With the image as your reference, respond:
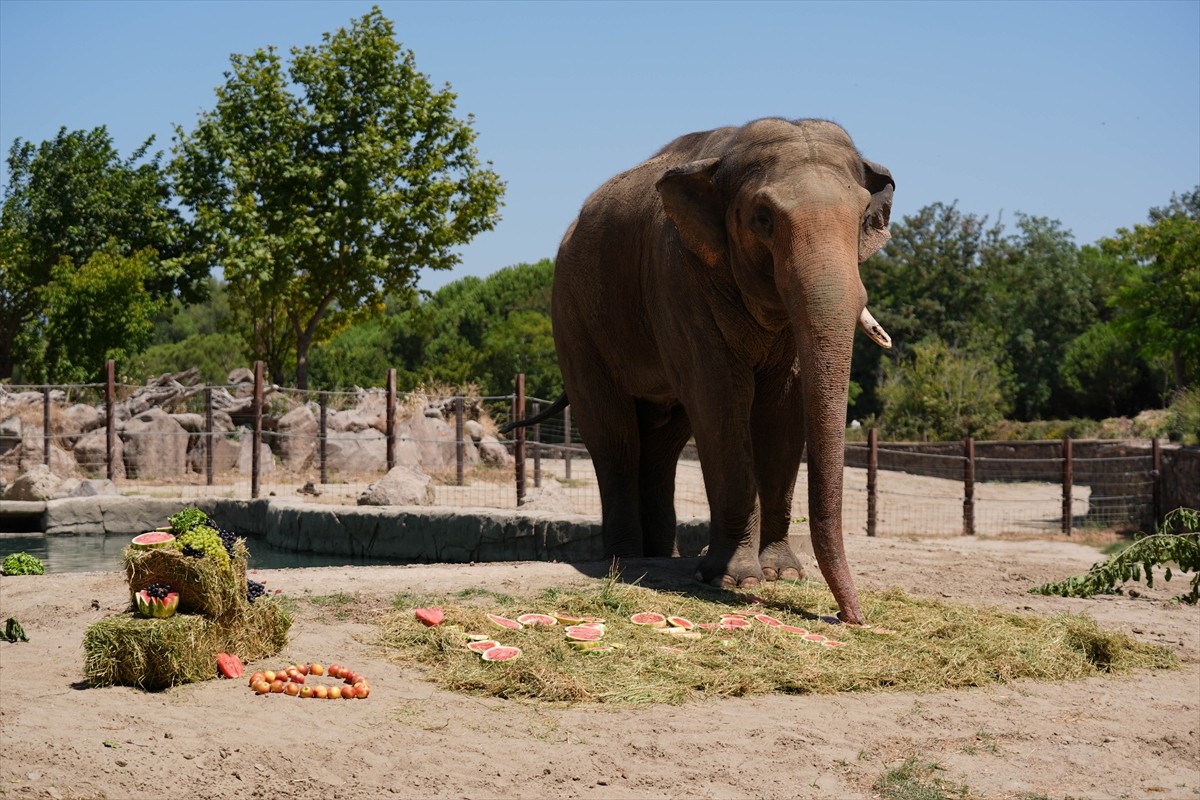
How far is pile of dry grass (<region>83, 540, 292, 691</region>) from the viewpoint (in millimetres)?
6332

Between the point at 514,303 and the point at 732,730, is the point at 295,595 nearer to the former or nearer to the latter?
the point at 732,730

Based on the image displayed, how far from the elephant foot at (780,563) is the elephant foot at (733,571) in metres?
0.38

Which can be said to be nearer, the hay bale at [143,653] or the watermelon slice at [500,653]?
the hay bale at [143,653]

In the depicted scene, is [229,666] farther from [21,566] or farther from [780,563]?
[21,566]

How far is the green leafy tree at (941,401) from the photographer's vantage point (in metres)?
36.2

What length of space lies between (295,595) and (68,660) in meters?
1.89

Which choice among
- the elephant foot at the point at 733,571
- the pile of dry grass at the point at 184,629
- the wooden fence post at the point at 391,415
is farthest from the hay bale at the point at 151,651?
the wooden fence post at the point at 391,415

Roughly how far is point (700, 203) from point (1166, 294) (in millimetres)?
25461

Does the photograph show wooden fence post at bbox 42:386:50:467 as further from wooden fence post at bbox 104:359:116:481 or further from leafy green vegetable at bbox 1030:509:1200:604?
leafy green vegetable at bbox 1030:509:1200:604

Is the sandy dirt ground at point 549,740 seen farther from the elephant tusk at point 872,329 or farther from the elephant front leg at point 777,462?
the elephant front leg at point 777,462

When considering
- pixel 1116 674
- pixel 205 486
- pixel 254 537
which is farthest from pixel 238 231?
pixel 1116 674

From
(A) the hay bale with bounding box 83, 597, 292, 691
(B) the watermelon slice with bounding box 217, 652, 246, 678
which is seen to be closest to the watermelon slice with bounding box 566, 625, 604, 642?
(B) the watermelon slice with bounding box 217, 652, 246, 678

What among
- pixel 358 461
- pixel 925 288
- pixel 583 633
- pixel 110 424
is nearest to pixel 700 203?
pixel 583 633

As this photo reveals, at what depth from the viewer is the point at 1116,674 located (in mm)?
7441
